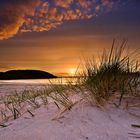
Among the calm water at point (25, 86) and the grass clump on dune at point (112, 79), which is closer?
the grass clump on dune at point (112, 79)

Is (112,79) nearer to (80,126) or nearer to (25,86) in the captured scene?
(80,126)

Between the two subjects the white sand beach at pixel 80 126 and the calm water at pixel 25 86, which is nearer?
the white sand beach at pixel 80 126

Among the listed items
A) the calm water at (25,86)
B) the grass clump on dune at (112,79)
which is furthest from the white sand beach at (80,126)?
the calm water at (25,86)

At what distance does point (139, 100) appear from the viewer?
247 cm

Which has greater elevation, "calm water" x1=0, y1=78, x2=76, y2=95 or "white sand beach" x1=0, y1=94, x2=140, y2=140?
"calm water" x1=0, y1=78, x2=76, y2=95

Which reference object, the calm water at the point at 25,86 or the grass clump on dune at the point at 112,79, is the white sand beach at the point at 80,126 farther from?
the calm water at the point at 25,86

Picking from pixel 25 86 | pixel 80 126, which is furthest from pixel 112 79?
pixel 25 86

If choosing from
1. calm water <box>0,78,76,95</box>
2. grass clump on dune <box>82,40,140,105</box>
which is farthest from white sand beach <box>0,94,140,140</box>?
calm water <box>0,78,76,95</box>

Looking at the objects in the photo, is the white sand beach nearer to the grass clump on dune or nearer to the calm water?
the grass clump on dune

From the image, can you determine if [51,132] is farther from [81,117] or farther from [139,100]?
[139,100]

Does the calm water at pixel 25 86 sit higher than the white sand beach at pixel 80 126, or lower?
higher

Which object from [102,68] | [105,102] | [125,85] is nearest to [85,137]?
[105,102]

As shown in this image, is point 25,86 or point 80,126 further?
point 25,86

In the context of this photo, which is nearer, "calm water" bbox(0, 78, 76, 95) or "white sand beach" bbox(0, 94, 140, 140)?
"white sand beach" bbox(0, 94, 140, 140)
